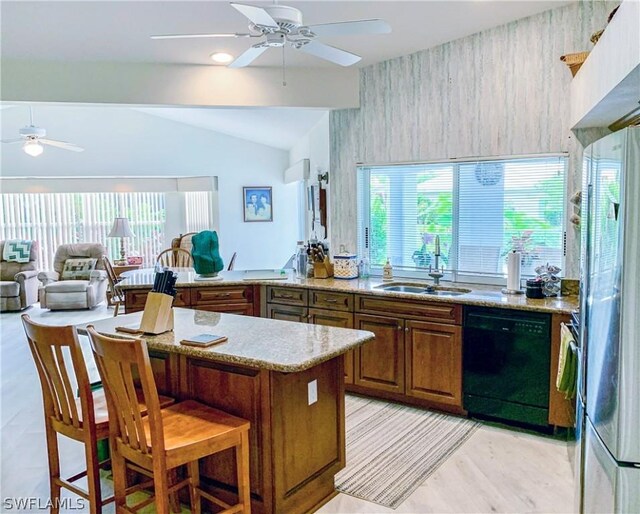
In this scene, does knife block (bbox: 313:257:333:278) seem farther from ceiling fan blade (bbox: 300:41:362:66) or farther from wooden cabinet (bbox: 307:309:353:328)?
ceiling fan blade (bbox: 300:41:362:66)

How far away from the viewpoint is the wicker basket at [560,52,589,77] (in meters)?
3.20

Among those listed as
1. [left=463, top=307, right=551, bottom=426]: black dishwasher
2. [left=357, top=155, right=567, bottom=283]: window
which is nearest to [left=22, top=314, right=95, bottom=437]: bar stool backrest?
[left=463, top=307, right=551, bottom=426]: black dishwasher

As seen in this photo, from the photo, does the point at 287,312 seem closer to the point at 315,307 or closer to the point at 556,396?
the point at 315,307

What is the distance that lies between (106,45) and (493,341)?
3.65m

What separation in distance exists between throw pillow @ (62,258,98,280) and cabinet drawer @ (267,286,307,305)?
17.3ft

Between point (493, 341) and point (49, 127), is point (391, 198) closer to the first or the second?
point (493, 341)

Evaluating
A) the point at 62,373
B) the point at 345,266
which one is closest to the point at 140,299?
the point at 345,266

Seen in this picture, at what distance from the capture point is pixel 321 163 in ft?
18.6

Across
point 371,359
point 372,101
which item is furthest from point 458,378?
point 372,101

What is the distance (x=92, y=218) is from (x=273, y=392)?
824 centimetres

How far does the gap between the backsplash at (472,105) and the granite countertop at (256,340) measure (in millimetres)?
2127

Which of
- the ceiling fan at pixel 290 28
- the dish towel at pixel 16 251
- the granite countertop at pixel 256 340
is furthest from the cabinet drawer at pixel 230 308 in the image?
the dish towel at pixel 16 251

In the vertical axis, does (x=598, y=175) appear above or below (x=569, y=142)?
below

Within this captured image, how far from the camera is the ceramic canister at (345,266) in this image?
179 inches
